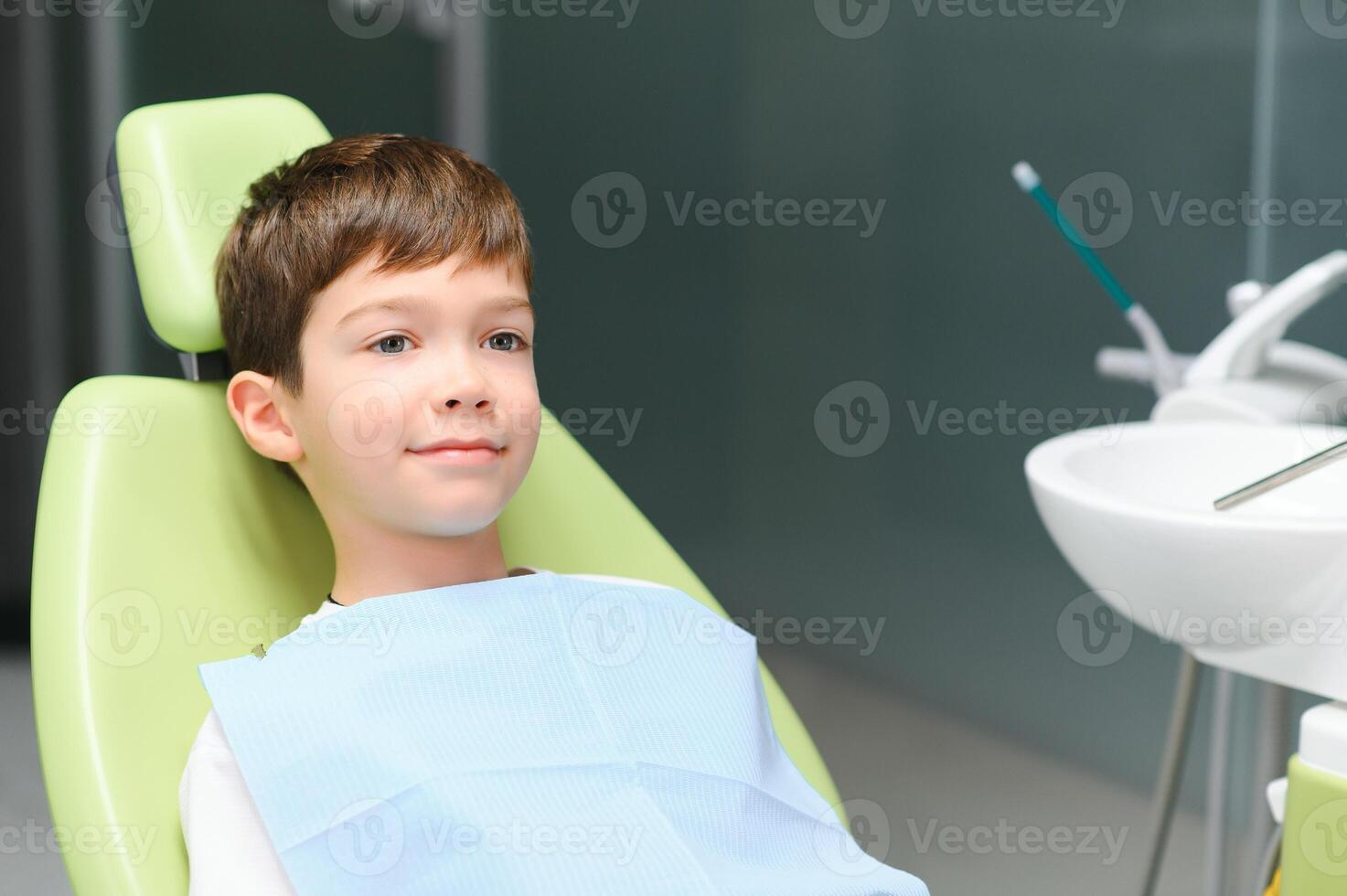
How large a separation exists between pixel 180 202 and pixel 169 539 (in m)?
0.26

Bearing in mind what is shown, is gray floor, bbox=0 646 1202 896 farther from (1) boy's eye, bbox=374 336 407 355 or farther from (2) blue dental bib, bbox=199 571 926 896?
(1) boy's eye, bbox=374 336 407 355

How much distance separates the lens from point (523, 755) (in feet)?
3.01

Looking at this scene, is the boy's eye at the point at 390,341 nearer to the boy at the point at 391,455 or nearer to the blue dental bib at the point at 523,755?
the boy at the point at 391,455

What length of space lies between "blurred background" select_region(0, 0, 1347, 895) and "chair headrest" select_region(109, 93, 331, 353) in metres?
1.19

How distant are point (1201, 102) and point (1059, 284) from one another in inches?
13.0

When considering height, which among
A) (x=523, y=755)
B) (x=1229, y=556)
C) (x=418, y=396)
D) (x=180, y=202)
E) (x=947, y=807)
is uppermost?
(x=180, y=202)

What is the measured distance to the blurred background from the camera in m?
2.00

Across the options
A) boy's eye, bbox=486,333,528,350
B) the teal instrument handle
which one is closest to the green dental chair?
boy's eye, bbox=486,333,528,350

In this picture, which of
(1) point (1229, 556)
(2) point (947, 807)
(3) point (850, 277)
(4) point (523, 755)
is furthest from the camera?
(3) point (850, 277)

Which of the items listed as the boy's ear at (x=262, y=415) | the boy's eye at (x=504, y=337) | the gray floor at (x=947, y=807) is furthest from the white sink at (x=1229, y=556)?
the gray floor at (x=947, y=807)

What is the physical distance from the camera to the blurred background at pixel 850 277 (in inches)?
78.7

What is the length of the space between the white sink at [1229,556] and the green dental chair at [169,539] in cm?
29

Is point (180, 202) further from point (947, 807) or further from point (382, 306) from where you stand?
point (947, 807)

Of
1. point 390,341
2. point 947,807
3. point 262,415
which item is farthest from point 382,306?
point 947,807
